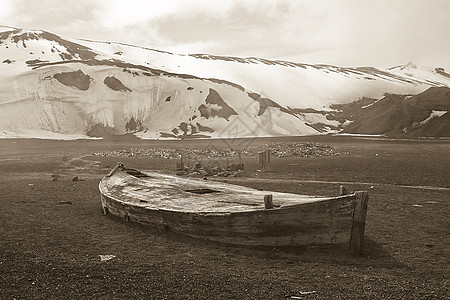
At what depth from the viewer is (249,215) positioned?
31.4ft

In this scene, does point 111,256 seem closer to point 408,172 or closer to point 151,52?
point 408,172

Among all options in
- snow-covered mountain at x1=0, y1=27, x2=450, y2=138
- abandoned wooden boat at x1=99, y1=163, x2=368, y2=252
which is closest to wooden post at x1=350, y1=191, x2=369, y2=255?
abandoned wooden boat at x1=99, y1=163, x2=368, y2=252

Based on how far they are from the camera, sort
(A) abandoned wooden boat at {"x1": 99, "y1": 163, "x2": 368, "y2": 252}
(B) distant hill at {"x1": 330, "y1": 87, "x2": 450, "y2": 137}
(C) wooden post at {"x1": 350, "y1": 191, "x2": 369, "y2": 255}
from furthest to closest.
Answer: (B) distant hill at {"x1": 330, "y1": 87, "x2": 450, "y2": 137}
(A) abandoned wooden boat at {"x1": 99, "y1": 163, "x2": 368, "y2": 252}
(C) wooden post at {"x1": 350, "y1": 191, "x2": 369, "y2": 255}

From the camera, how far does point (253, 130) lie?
3386 inches

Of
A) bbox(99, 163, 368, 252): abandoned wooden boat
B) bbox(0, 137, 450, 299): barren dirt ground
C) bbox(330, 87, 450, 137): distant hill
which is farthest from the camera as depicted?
bbox(330, 87, 450, 137): distant hill

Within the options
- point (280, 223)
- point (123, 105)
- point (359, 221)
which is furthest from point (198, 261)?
point (123, 105)

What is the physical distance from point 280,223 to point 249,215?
69cm

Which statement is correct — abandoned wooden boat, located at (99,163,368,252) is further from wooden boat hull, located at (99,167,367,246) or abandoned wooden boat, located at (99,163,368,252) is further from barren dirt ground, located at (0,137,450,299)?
barren dirt ground, located at (0,137,450,299)

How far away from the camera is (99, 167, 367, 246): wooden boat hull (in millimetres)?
9117

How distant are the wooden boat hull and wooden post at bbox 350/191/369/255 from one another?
41 millimetres

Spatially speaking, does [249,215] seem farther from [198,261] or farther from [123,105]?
[123,105]

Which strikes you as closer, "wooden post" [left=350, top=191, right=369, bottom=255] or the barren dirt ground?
the barren dirt ground

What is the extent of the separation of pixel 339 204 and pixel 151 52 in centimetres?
19017

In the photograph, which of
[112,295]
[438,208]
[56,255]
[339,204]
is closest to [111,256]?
[56,255]
